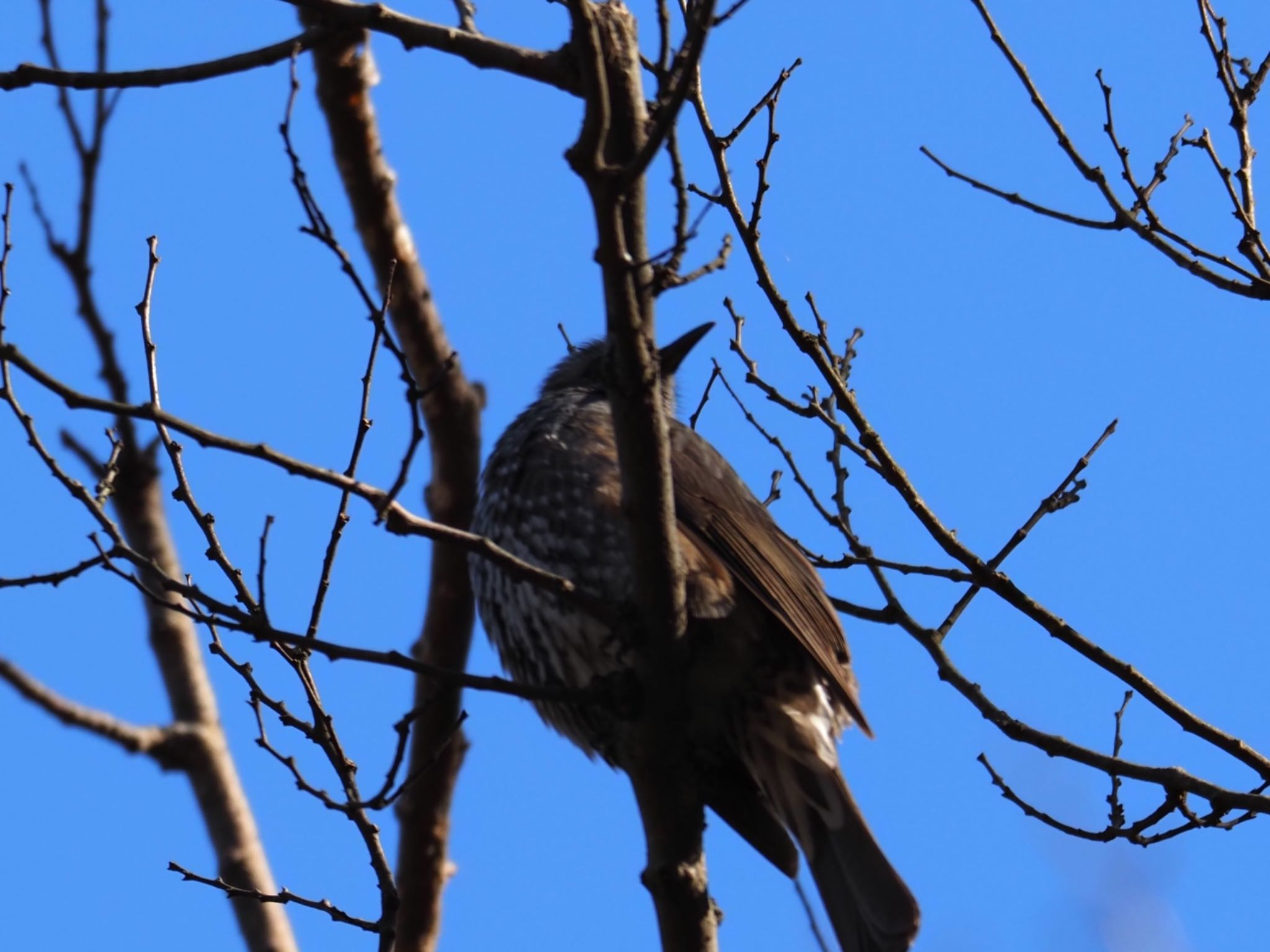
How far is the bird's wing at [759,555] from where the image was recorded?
429 cm

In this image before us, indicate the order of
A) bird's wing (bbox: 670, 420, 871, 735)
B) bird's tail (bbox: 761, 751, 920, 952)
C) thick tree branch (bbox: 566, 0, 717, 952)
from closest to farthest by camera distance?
thick tree branch (bbox: 566, 0, 717, 952) → bird's tail (bbox: 761, 751, 920, 952) → bird's wing (bbox: 670, 420, 871, 735)

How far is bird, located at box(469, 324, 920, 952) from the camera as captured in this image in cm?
423

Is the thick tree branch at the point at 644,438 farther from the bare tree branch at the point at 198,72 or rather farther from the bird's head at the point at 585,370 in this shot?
the bird's head at the point at 585,370

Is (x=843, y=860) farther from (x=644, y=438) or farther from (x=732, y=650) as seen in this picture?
(x=644, y=438)

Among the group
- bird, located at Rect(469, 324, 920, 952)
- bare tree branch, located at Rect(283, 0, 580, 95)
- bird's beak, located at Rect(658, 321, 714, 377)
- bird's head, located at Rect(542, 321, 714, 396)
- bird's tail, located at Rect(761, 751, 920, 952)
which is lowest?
bird's tail, located at Rect(761, 751, 920, 952)

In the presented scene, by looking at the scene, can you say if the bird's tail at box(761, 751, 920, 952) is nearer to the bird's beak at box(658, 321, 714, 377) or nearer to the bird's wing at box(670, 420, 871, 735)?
the bird's wing at box(670, 420, 871, 735)

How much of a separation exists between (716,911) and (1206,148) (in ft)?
8.56

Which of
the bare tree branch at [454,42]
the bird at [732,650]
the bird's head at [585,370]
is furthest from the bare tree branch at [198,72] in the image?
the bird's head at [585,370]

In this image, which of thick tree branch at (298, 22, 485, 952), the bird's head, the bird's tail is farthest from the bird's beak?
the bird's tail

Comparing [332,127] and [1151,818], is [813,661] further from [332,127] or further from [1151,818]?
[332,127]

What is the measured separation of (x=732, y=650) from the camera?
429cm

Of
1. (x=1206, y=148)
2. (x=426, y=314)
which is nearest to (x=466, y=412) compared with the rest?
(x=426, y=314)

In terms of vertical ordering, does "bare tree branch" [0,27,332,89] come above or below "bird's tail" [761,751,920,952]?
above

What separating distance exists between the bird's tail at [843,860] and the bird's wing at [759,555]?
0.23m
